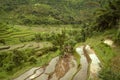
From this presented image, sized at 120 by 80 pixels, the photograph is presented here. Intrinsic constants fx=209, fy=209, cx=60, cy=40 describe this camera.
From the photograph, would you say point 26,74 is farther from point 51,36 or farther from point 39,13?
point 39,13

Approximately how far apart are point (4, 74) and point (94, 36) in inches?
1039

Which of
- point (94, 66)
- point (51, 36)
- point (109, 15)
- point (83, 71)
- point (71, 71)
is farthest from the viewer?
point (51, 36)

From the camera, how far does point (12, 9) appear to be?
134375 mm

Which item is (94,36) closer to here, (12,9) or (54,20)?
(54,20)

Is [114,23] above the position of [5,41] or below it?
above

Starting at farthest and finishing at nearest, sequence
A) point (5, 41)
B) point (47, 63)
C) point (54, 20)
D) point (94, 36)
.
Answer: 1. point (54, 20)
2. point (5, 41)
3. point (94, 36)
4. point (47, 63)

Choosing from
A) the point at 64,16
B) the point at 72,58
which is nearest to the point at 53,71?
the point at 72,58

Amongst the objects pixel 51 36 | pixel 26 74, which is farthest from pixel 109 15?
pixel 51 36

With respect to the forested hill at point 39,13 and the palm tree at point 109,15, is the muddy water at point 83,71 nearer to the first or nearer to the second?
the palm tree at point 109,15

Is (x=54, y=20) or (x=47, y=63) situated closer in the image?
(x=47, y=63)

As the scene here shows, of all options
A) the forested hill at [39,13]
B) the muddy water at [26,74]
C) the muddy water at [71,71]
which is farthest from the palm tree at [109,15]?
the forested hill at [39,13]

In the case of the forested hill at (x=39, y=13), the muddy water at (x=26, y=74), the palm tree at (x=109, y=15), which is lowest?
the forested hill at (x=39, y=13)

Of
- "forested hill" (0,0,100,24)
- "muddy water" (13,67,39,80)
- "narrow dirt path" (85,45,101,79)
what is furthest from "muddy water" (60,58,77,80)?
"forested hill" (0,0,100,24)

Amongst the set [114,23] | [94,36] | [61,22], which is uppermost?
[114,23]
